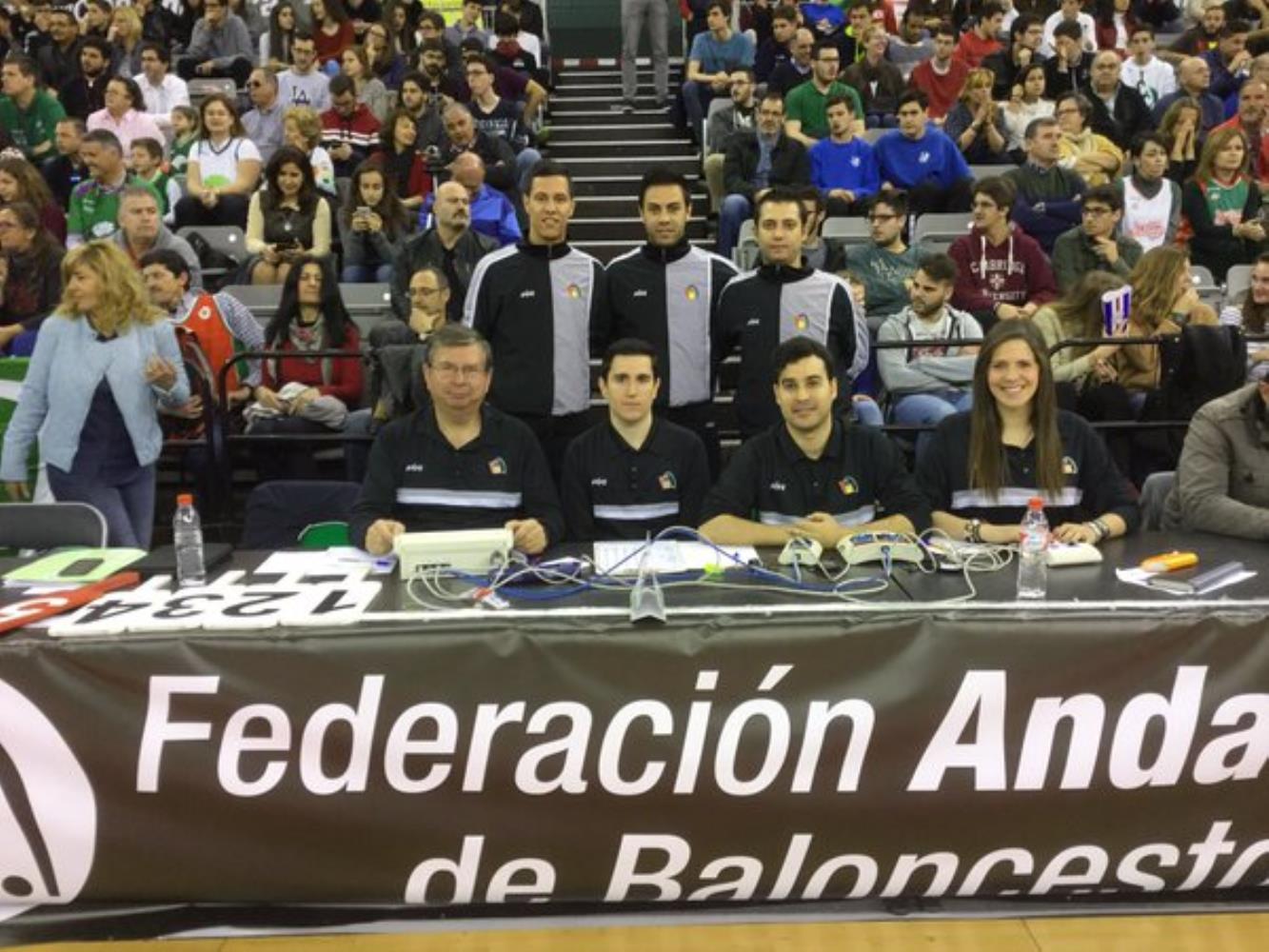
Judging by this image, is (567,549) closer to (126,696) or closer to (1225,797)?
(126,696)

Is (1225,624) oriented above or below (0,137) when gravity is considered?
below

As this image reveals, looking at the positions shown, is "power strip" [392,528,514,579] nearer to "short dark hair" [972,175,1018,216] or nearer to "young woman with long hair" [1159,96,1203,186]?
"short dark hair" [972,175,1018,216]

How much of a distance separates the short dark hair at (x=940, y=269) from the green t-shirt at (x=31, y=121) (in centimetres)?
676

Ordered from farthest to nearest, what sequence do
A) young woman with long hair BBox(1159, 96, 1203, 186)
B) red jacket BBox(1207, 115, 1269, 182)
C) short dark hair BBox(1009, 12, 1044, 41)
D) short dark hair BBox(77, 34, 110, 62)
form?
short dark hair BBox(1009, 12, 1044, 41) < short dark hair BBox(77, 34, 110, 62) < red jacket BBox(1207, 115, 1269, 182) < young woman with long hair BBox(1159, 96, 1203, 186)

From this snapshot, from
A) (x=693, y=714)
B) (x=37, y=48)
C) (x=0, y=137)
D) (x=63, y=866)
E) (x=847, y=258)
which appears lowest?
(x=63, y=866)

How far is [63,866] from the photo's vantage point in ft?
12.2

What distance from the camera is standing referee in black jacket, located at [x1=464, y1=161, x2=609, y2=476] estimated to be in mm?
5762

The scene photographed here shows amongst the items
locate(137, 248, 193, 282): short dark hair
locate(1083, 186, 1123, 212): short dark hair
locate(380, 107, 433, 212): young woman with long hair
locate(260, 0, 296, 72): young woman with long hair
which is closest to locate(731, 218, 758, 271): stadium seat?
locate(1083, 186, 1123, 212): short dark hair

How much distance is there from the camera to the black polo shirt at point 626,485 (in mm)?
4816

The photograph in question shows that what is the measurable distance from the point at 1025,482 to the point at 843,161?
5403 millimetres

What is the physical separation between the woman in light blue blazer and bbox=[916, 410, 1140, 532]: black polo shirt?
2873 mm

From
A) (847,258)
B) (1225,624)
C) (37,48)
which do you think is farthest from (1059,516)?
(37,48)

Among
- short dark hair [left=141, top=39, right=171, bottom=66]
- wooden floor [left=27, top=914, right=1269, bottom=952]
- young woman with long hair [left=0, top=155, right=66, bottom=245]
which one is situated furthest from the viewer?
short dark hair [left=141, top=39, right=171, bottom=66]

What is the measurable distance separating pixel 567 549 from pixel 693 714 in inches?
37.4
